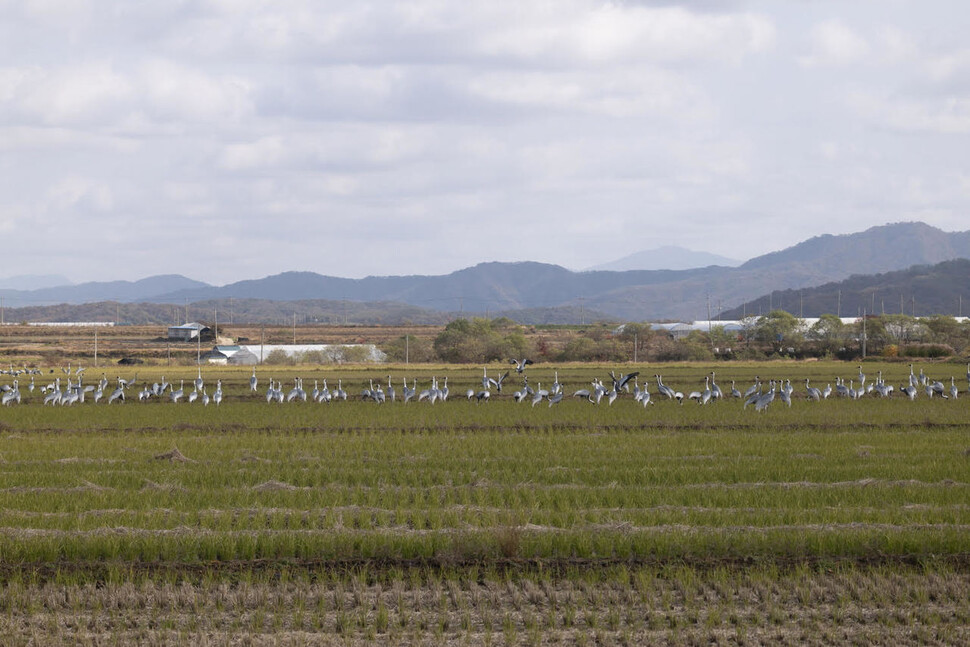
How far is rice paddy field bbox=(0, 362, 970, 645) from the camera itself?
992 centimetres

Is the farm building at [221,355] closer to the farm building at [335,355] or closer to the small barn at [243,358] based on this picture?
the small barn at [243,358]

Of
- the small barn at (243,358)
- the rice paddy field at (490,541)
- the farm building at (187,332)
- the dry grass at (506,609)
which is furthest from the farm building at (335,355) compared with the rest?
the dry grass at (506,609)

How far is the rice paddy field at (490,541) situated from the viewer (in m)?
9.92

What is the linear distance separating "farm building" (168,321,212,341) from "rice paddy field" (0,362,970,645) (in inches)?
3544

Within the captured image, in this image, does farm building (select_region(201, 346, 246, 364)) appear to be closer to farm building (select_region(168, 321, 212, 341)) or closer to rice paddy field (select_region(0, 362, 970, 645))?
farm building (select_region(168, 321, 212, 341))

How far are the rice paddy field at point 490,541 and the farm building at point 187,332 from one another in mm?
90020

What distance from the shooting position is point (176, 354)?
282 feet

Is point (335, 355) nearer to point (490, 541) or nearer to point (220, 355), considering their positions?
point (220, 355)

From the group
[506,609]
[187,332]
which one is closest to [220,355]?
[187,332]

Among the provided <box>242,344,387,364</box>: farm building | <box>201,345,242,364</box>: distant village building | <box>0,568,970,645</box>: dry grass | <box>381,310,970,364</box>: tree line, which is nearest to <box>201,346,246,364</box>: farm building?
<box>201,345,242,364</box>: distant village building

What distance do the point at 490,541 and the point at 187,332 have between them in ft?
355

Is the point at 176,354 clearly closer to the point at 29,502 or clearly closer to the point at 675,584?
the point at 29,502

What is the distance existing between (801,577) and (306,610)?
5.38m

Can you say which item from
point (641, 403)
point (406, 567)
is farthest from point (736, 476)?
point (641, 403)
